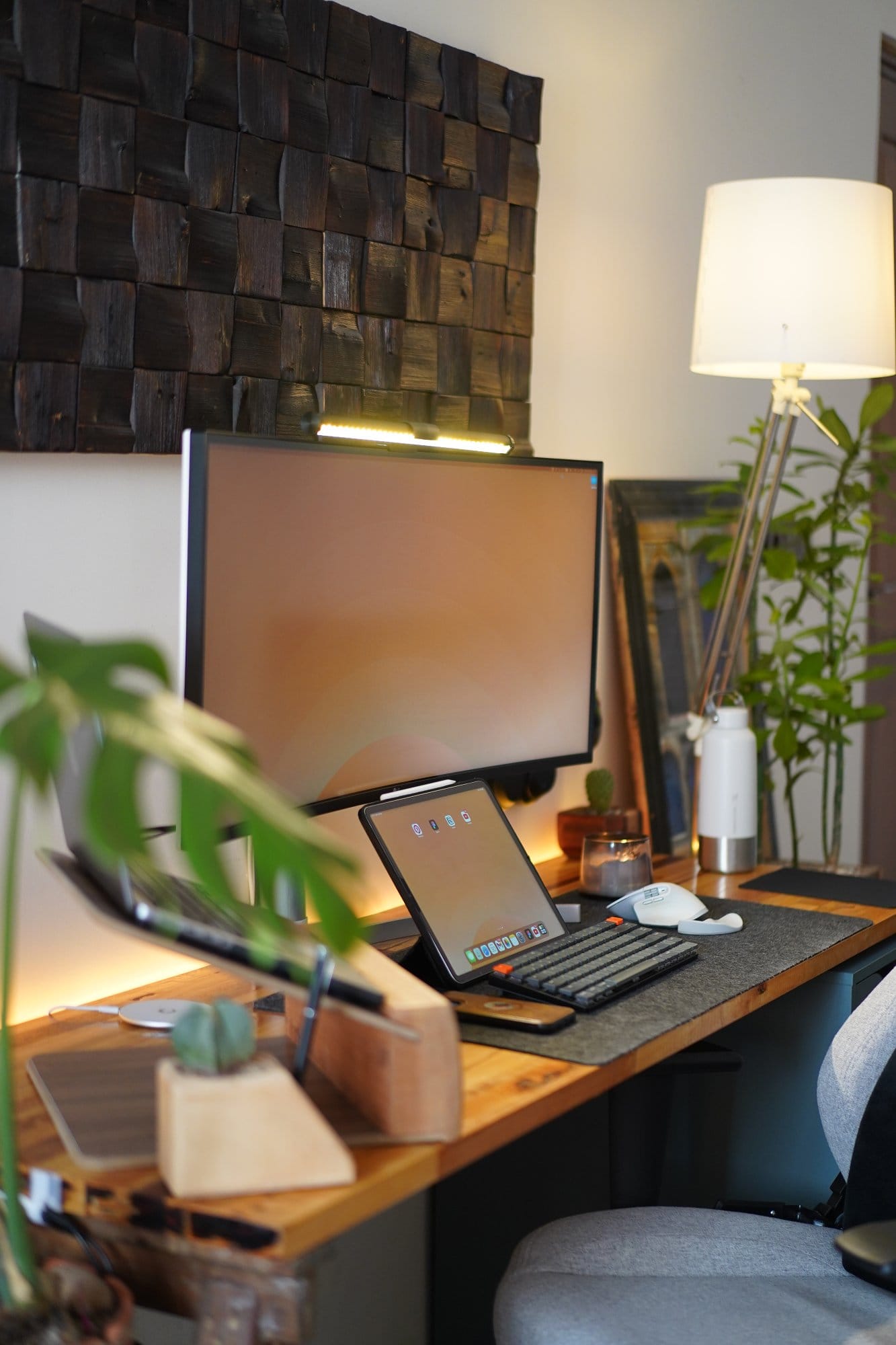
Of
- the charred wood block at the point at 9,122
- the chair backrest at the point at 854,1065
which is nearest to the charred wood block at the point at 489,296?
the charred wood block at the point at 9,122

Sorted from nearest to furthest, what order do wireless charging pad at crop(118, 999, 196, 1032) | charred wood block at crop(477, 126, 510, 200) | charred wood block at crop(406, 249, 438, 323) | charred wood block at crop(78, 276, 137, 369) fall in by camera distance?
wireless charging pad at crop(118, 999, 196, 1032) → charred wood block at crop(78, 276, 137, 369) → charred wood block at crop(406, 249, 438, 323) → charred wood block at crop(477, 126, 510, 200)

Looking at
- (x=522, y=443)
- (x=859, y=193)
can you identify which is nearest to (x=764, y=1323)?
(x=522, y=443)

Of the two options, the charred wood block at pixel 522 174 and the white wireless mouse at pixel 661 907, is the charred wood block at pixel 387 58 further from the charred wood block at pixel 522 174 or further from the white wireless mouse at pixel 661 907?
the white wireless mouse at pixel 661 907

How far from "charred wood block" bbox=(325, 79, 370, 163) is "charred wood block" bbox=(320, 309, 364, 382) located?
194 mm

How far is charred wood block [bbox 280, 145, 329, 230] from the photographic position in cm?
173

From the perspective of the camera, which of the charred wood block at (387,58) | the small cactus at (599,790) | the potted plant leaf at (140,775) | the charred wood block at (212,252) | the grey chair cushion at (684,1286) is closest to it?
the potted plant leaf at (140,775)

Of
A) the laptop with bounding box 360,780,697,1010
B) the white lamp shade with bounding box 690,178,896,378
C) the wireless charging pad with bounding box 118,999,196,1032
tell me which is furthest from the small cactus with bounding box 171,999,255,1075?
the white lamp shade with bounding box 690,178,896,378

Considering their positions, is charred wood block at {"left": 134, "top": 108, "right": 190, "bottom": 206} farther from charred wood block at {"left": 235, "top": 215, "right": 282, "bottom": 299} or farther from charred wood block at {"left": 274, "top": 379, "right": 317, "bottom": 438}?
charred wood block at {"left": 274, "top": 379, "right": 317, "bottom": 438}

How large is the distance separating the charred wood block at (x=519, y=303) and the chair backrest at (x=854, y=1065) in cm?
109

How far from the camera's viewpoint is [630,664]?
2.43 meters

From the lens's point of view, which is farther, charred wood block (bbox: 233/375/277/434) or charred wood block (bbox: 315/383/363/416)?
charred wood block (bbox: 315/383/363/416)

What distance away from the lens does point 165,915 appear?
1019 mm

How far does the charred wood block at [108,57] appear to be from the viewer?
1474mm

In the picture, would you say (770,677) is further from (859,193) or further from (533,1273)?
(533,1273)
